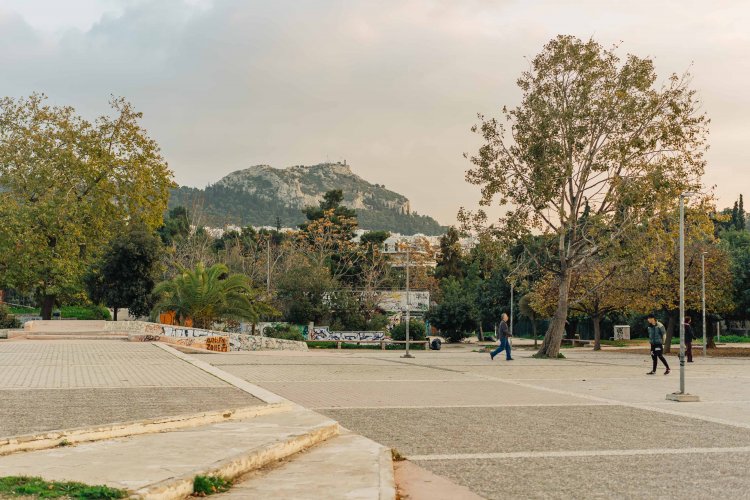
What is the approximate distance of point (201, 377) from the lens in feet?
58.6

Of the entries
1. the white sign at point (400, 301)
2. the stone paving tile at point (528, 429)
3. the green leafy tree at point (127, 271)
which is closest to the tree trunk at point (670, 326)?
the white sign at point (400, 301)

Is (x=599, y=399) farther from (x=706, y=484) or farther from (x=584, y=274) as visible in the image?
(x=584, y=274)

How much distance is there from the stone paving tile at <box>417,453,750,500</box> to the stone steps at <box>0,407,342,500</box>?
1.64 metres

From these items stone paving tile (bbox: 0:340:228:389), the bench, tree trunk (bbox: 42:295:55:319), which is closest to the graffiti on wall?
stone paving tile (bbox: 0:340:228:389)

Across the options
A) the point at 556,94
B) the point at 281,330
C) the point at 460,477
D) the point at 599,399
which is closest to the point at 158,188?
the point at 281,330

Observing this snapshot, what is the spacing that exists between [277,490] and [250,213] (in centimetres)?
18045

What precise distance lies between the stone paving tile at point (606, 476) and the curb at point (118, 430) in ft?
10.1

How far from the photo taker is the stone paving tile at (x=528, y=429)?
991cm

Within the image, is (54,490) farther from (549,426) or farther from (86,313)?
(86,313)

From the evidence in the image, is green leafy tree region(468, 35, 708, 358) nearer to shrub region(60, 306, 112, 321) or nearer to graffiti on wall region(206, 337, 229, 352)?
graffiti on wall region(206, 337, 229, 352)

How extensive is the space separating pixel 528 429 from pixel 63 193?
126 feet

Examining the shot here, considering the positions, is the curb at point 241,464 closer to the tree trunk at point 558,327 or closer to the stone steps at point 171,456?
the stone steps at point 171,456

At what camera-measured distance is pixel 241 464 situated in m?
7.32

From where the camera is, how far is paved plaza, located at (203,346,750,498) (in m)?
7.77
